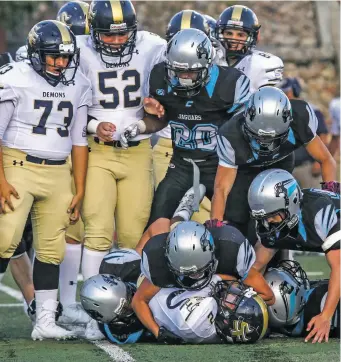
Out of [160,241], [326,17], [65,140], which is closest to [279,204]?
[160,241]

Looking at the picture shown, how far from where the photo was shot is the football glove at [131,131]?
20.8 feet

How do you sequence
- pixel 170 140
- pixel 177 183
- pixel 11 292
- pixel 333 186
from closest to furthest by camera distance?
pixel 333 186
pixel 177 183
pixel 170 140
pixel 11 292

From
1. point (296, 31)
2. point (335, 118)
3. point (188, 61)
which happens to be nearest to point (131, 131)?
point (188, 61)

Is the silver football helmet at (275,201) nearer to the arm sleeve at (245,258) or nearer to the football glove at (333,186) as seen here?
the arm sleeve at (245,258)

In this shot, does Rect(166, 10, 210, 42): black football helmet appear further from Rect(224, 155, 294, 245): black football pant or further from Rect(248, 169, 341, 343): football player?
Rect(248, 169, 341, 343): football player

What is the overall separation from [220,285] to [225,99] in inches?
48.4

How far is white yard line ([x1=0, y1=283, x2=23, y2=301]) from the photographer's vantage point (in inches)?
324

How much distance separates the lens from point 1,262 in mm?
6004

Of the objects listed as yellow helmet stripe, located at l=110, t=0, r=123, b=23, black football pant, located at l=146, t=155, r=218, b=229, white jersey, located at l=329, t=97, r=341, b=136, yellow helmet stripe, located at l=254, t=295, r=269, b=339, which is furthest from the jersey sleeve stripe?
white jersey, located at l=329, t=97, r=341, b=136

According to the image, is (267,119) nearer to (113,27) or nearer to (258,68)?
(113,27)

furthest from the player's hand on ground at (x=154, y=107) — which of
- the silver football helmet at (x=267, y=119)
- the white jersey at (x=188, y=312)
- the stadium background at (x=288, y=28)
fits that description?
the stadium background at (x=288, y=28)

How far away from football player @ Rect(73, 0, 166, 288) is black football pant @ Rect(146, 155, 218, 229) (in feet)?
0.34

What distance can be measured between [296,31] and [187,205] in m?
9.88

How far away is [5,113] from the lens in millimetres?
5965
